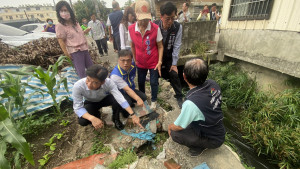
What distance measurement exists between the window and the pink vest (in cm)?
312

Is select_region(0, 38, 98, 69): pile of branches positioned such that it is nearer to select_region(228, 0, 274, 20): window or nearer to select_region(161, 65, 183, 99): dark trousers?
select_region(161, 65, 183, 99): dark trousers

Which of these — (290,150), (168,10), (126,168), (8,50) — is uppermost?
(168,10)

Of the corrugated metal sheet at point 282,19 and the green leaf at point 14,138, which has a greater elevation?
the corrugated metal sheet at point 282,19

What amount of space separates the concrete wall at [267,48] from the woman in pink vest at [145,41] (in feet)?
9.21

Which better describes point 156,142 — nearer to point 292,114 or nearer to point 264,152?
point 264,152

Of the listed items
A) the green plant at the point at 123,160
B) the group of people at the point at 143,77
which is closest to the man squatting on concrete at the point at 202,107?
the group of people at the point at 143,77

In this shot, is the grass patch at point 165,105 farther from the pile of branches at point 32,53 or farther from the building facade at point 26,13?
the building facade at point 26,13

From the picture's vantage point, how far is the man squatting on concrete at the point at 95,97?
6.15 feet

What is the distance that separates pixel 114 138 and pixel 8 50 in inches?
144

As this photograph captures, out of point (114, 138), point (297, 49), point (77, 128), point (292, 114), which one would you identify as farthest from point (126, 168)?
point (297, 49)

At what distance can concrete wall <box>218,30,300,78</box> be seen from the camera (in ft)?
9.87

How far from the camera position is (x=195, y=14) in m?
14.2

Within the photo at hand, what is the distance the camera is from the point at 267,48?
351 cm

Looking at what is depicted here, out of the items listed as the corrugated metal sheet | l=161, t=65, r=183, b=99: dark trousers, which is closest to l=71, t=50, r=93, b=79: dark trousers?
l=161, t=65, r=183, b=99: dark trousers
